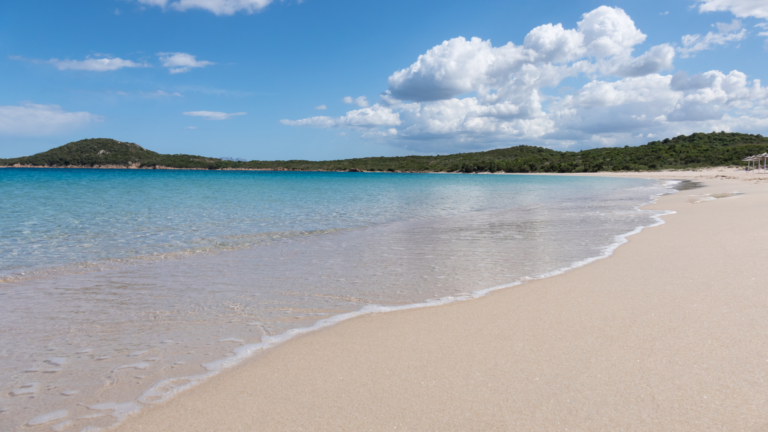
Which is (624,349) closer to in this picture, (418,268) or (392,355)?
(392,355)

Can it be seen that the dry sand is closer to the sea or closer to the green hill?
the sea

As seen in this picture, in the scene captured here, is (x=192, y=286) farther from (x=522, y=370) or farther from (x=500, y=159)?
(x=500, y=159)

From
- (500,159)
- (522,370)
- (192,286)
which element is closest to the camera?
(522,370)

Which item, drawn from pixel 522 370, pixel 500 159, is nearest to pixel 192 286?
pixel 522 370

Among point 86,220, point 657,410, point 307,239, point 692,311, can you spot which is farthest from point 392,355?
point 86,220

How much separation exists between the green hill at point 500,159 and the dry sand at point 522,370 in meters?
81.8

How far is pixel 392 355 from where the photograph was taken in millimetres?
3387

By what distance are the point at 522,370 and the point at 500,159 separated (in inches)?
5373

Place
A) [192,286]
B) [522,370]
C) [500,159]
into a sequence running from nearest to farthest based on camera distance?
[522,370] → [192,286] → [500,159]

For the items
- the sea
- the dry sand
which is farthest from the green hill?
the dry sand

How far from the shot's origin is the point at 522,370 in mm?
2988

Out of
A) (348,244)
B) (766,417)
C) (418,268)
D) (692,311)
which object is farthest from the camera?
(348,244)

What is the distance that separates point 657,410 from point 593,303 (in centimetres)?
219

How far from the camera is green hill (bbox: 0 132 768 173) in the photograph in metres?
78.9
